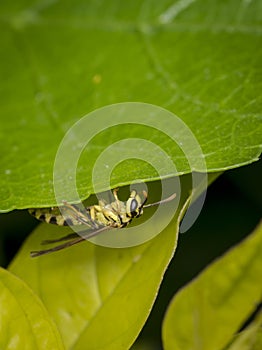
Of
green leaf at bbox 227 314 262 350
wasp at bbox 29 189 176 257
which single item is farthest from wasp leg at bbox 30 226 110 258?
green leaf at bbox 227 314 262 350

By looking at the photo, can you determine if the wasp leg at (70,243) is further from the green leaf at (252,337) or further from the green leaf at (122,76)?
the green leaf at (252,337)

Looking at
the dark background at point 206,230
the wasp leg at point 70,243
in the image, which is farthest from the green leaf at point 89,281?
the dark background at point 206,230

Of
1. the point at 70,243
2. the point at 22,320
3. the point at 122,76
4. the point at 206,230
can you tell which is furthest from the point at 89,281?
the point at 206,230

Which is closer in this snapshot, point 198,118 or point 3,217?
point 198,118

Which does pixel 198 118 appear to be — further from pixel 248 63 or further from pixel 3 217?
pixel 3 217

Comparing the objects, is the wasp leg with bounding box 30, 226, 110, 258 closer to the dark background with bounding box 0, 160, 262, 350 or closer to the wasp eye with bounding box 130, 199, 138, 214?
the wasp eye with bounding box 130, 199, 138, 214

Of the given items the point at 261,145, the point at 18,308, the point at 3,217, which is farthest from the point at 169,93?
the point at 3,217
